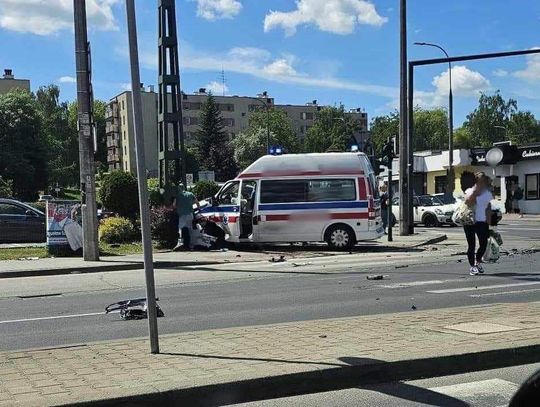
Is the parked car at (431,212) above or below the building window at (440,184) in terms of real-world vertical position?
below

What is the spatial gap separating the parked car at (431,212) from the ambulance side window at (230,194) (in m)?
13.6

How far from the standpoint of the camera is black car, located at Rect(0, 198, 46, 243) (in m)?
21.3

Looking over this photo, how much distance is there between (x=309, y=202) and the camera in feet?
62.9

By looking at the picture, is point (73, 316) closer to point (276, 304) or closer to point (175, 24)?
point (276, 304)

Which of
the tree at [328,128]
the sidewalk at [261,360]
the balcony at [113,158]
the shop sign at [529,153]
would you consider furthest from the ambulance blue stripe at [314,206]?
the balcony at [113,158]

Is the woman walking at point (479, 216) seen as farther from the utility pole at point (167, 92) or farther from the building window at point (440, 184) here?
the building window at point (440, 184)

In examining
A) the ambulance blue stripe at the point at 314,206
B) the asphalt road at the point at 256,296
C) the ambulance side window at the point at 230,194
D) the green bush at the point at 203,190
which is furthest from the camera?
the green bush at the point at 203,190

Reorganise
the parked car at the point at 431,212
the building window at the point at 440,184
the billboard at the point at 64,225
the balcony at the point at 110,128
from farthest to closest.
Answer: the balcony at the point at 110,128
the building window at the point at 440,184
the parked car at the point at 431,212
the billboard at the point at 64,225

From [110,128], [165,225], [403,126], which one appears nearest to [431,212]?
[403,126]

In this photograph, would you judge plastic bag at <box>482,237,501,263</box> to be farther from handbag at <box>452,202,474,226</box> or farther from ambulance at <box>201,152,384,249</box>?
ambulance at <box>201,152,384,249</box>

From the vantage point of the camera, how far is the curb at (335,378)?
15.7ft

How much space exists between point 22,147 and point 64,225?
51.9m

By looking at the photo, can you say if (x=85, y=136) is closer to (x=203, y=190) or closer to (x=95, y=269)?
(x=95, y=269)

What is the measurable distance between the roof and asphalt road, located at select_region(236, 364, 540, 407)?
543 inches
